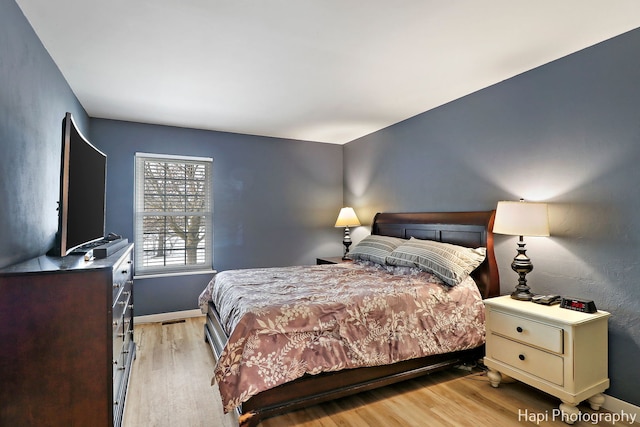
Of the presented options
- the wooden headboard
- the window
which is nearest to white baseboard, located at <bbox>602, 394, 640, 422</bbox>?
the wooden headboard

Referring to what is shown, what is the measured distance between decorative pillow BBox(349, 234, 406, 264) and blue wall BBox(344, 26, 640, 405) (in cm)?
69

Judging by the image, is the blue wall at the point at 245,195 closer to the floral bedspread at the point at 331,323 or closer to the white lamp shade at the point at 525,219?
the floral bedspread at the point at 331,323

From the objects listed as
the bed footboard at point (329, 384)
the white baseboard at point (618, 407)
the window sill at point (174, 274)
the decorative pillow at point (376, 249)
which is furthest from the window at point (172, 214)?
the white baseboard at point (618, 407)

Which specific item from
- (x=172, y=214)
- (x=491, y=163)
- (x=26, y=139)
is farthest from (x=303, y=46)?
(x=172, y=214)

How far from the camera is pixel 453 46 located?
7.80 ft

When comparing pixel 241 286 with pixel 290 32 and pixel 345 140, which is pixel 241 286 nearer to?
pixel 290 32

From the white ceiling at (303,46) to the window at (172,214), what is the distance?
93 centimetres

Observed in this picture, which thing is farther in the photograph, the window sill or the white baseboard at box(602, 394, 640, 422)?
the window sill

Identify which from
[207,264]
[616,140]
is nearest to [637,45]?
[616,140]

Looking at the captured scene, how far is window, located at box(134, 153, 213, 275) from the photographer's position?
4254 mm

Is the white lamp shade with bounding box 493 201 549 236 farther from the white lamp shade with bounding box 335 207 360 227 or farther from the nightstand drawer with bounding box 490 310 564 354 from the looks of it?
the white lamp shade with bounding box 335 207 360 227

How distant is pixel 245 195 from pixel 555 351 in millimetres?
3788

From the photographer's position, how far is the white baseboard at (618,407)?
2145 mm

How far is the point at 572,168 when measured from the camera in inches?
99.2
